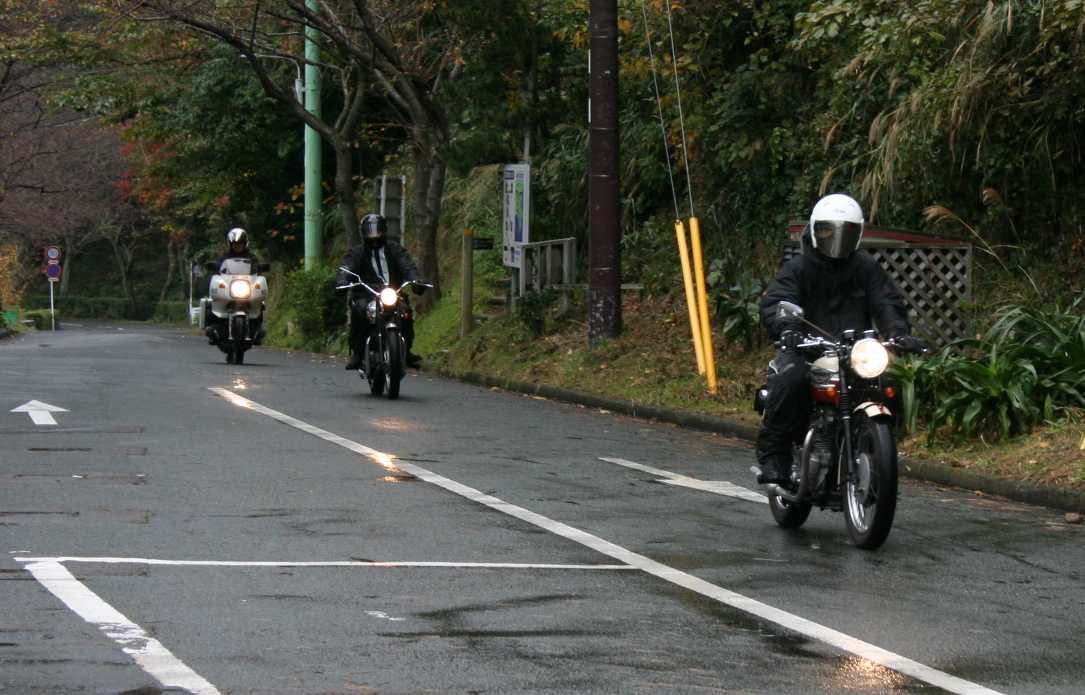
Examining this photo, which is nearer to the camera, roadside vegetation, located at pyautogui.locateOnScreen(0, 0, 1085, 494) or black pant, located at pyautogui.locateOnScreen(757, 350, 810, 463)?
black pant, located at pyautogui.locateOnScreen(757, 350, 810, 463)

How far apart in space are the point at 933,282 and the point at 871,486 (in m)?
7.85

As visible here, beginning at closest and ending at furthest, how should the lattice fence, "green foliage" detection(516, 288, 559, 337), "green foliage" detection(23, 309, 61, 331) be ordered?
the lattice fence → "green foliage" detection(516, 288, 559, 337) → "green foliage" detection(23, 309, 61, 331)

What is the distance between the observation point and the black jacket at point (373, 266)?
18438mm

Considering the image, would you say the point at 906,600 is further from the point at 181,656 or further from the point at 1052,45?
the point at 1052,45

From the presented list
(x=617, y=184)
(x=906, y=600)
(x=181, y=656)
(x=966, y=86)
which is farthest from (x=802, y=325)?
Result: (x=617, y=184)

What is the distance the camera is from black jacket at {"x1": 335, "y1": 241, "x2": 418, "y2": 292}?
18.4 m

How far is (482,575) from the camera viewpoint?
750 cm

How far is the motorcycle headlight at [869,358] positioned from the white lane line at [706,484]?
2236 millimetres

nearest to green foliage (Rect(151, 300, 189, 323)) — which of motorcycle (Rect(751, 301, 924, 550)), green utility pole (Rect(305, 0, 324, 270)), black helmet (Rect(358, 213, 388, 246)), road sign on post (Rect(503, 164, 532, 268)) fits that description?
green utility pole (Rect(305, 0, 324, 270))

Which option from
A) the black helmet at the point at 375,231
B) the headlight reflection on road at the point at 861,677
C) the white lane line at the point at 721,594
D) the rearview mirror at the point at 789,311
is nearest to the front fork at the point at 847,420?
the rearview mirror at the point at 789,311

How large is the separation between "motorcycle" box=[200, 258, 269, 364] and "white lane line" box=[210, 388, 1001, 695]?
12.3 m

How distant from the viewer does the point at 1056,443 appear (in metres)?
11.8

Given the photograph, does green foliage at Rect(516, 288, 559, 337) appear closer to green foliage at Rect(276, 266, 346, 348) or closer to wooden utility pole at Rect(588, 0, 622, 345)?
wooden utility pole at Rect(588, 0, 622, 345)

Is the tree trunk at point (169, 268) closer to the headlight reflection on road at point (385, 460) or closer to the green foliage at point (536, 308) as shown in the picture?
the green foliage at point (536, 308)
